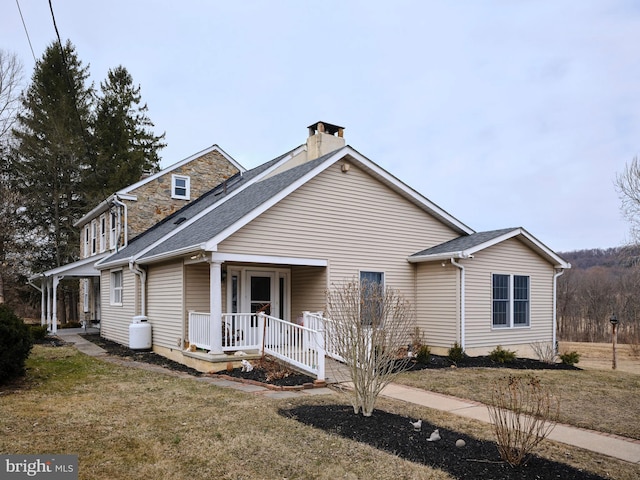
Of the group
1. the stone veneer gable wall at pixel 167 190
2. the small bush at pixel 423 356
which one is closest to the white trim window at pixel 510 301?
the small bush at pixel 423 356

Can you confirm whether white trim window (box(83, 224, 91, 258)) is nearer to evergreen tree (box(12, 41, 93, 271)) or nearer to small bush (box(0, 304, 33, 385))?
evergreen tree (box(12, 41, 93, 271))

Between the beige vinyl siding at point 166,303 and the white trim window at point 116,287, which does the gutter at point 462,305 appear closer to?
the beige vinyl siding at point 166,303

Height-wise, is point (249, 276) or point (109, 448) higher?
point (249, 276)

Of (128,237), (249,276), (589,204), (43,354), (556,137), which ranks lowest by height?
(43,354)

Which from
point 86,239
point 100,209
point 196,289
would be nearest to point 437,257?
point 196,289

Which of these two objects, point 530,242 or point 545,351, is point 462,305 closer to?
point 530,242

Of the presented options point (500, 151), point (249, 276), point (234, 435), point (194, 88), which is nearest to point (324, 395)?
point (234, 435)

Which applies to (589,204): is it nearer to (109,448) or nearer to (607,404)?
(607,404)

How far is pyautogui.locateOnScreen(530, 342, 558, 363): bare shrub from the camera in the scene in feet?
47.2

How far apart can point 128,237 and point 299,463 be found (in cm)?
1502

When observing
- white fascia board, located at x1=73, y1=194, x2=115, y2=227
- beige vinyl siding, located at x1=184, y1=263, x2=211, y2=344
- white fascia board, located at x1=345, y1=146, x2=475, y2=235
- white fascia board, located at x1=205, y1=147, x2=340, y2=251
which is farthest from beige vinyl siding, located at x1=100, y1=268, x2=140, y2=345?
white fascia board, located at x1=345, y1=146, x2=475, y2=235

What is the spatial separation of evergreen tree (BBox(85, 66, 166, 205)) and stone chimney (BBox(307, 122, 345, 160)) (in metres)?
18.9

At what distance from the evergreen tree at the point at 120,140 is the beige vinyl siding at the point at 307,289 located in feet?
69.6

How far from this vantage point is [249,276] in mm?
13312
